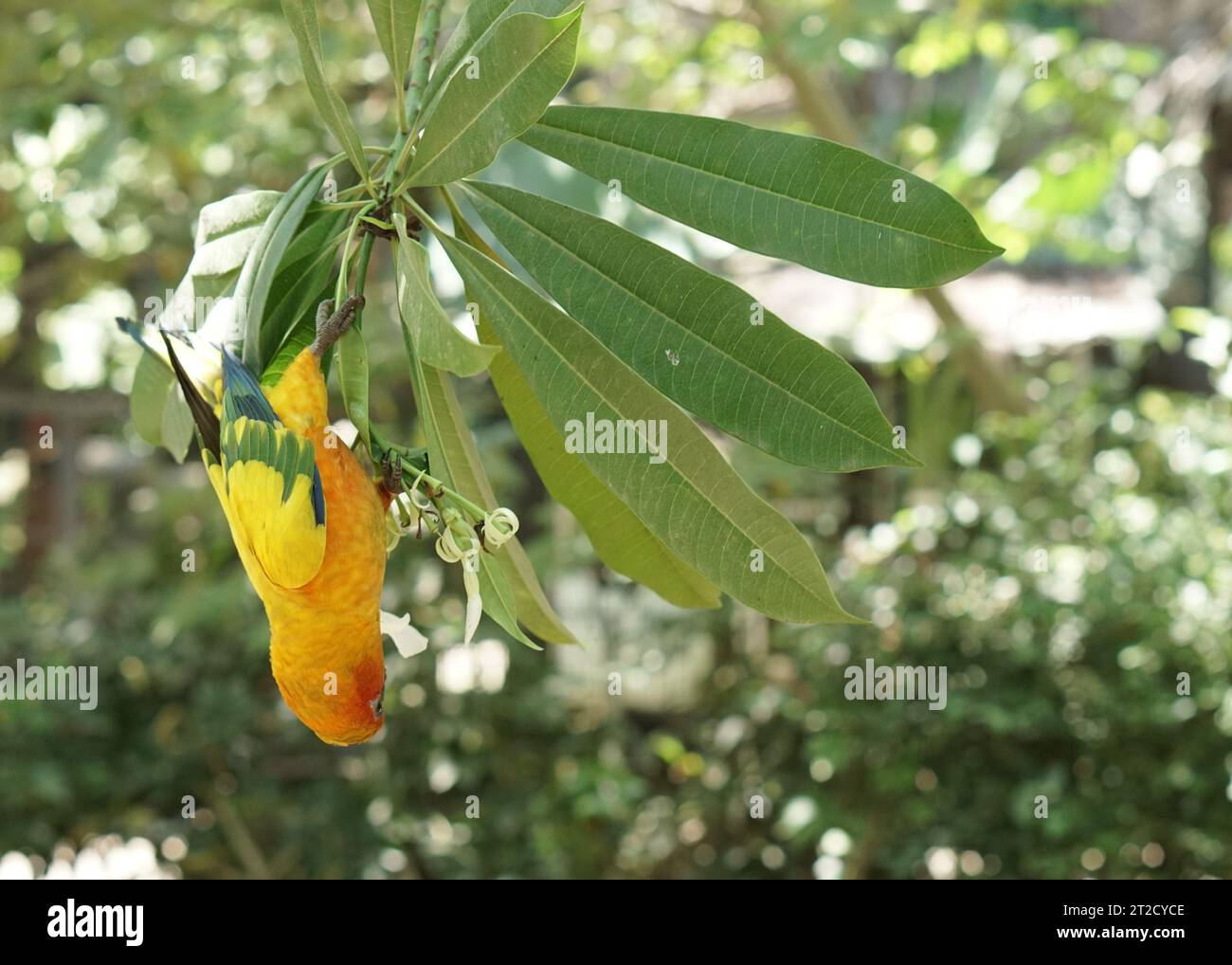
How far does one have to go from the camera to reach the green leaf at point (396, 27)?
0.68 m

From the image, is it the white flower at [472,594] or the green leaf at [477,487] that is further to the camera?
the green leaf at [477,487]

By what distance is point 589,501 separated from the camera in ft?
2.53

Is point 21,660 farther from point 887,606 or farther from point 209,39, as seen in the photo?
point 887,606

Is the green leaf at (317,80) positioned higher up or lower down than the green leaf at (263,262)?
higher up

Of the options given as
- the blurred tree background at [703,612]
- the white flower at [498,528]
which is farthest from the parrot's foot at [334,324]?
the blurred tree background at [703,612]

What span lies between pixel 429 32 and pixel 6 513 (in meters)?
3.42

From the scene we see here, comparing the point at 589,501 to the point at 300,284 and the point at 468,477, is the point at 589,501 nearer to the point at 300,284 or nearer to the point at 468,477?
the point at 468,477

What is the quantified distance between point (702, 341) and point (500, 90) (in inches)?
7.2

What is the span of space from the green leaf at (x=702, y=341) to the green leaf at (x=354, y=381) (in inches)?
5.7

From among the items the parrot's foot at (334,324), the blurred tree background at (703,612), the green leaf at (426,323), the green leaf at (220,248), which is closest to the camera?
the green leaf at (426,323)

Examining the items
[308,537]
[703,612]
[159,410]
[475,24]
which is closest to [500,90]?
[475,24]

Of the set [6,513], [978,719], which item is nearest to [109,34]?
[6,513]

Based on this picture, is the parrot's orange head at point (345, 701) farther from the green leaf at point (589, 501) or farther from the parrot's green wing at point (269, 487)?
the green leaf at point (589, 501)

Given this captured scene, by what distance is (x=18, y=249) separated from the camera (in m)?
3.91
